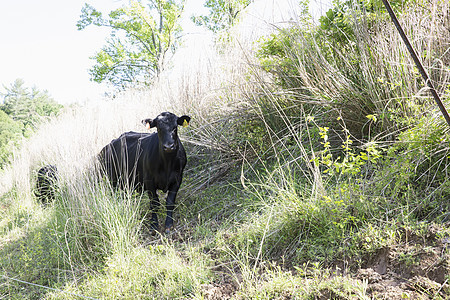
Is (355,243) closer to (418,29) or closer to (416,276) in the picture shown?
(416,276)

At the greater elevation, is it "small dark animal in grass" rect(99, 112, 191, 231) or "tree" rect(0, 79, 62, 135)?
"tree" rect(0, 79, 62, 135)

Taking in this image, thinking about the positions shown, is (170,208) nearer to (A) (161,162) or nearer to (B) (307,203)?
(A) (161,162)

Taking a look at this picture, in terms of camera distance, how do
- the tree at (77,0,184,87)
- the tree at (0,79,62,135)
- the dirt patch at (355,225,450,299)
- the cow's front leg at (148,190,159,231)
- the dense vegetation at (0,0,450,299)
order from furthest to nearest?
the tree at (0,79,62,135) < the tree at (77,0,184,87) < the cow's front leg at (148,190,159,231) < the dense vegetation at (0,0,450,299) < the dirt patch at (355,225,450,299)

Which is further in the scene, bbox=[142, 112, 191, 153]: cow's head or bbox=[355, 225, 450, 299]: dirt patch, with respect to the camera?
bbox=[142, 112, 191, 153]: cow's head

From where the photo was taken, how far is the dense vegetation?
243cm

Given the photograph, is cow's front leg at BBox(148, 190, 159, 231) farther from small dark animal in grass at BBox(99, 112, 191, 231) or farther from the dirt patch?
the dirt patch

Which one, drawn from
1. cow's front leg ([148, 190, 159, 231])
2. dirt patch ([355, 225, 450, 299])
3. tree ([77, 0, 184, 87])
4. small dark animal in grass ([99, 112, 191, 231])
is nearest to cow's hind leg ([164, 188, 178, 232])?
small dark animal in grass ([99, 112, 191, 231])

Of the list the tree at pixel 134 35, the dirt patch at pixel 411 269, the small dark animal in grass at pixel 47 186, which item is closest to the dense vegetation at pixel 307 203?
the dirt patch at pixel 411 269

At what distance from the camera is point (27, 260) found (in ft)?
13.3

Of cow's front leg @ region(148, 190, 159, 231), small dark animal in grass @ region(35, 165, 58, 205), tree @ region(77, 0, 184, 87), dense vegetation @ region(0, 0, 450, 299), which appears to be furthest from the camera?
tree @ region(77, 0, 184, 87)

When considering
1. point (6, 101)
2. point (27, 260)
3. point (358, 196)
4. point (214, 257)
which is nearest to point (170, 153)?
point (214, 257)

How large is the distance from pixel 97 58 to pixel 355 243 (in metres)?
22.9

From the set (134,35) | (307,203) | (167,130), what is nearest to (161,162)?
(167,130)

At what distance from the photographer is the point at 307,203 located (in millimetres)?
2826
